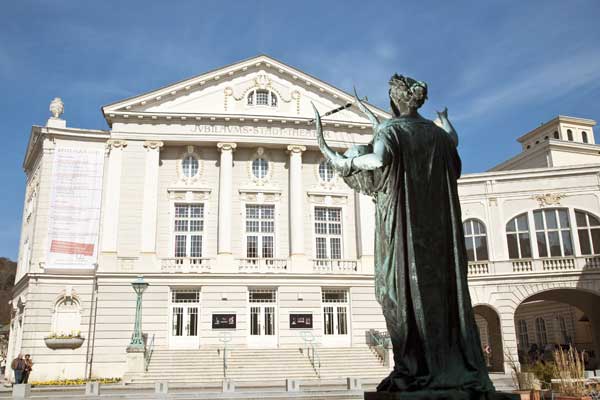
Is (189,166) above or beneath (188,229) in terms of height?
above

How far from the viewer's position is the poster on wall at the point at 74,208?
3331 cm

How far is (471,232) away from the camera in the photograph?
3672 centimetres

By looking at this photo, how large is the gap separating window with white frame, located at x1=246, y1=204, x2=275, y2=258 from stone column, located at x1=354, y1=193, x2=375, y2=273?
540cm

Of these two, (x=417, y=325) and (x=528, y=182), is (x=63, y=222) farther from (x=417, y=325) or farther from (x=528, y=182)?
(x=417, y=325)

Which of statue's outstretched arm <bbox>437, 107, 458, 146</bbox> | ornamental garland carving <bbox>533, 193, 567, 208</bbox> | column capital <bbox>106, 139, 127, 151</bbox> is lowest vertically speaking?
statue's outstretched arm <bbox>437, 107, 458, 146</bbox>

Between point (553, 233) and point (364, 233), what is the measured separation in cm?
1119

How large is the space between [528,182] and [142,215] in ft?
76.9

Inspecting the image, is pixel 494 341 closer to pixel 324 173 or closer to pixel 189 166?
pixel 324 173

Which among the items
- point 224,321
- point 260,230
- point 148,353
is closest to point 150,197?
point 260,230

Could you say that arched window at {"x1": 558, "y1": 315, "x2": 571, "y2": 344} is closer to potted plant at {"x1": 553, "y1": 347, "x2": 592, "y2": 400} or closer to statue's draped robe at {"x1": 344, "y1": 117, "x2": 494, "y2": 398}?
potted plant at {"x1": 553, "y1": 347, "x2": 592, "y2": 400}

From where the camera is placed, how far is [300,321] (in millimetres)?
34156

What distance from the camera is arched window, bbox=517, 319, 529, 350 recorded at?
46438 mm

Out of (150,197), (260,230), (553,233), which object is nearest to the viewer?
(150,197)

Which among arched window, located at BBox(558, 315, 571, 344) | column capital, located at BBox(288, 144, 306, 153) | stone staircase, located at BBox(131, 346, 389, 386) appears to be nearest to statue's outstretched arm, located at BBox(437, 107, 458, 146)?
stone staircase, located at BBox(131, 346, 389, 386)
